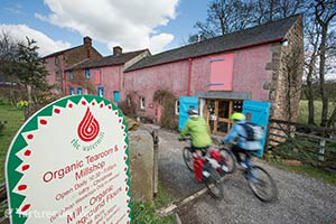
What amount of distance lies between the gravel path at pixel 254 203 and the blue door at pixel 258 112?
2.08 metres

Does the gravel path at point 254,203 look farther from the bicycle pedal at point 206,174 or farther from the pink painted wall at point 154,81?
the pink painted wall at point 154,81

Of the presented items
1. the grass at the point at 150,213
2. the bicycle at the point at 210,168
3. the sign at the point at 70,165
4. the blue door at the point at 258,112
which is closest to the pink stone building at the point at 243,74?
the blue door at the point at 258,112

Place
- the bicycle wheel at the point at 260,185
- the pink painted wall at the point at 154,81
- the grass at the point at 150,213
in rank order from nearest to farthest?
1. the grass at the point at 150,213
2. the bicycle wheel at the point at 260,185
3. the pink painted wall at the point at 154,81

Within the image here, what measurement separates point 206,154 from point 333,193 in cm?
310

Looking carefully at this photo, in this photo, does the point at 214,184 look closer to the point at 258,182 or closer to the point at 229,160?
the point at 258,182

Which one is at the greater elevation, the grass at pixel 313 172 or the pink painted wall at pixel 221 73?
the pink painted wall at pixel 221 73

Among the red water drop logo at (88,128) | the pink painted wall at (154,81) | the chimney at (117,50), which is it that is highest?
the chimney at (117,50)

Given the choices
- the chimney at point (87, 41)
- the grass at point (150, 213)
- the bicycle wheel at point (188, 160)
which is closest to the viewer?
the grass at point (150, 213)

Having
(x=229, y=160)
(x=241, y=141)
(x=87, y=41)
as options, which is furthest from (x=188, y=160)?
(x=87, y=41)

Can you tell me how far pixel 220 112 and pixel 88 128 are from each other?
803 cm

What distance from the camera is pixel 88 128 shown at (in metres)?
1.25

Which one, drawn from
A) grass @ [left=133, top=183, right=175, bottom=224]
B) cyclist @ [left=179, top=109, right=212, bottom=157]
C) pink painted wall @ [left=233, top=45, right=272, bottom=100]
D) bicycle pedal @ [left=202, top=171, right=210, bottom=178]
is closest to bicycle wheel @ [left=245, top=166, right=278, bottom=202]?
bicycle pedal @ [left=202, top=171, right=210, bottom=178]

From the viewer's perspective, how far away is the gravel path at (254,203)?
295 cm

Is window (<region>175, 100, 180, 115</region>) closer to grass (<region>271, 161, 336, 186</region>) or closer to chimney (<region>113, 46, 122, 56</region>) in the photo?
grass (<region>271, 161, 336, 186</region>)
